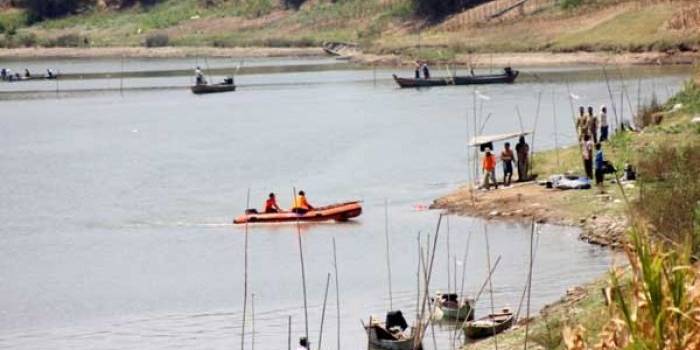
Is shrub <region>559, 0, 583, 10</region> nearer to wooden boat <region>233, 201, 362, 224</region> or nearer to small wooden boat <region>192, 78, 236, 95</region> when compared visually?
small wooden boat <region>192, 78, 236, 95</region>

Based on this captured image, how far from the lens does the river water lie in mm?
25484

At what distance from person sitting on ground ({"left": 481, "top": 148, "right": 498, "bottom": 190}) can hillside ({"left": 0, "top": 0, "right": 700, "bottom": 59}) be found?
3750 centimetres

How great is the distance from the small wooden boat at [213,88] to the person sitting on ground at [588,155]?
1502 inches

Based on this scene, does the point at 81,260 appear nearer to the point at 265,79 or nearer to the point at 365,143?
the point at 365,143

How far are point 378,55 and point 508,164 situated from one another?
169 ft

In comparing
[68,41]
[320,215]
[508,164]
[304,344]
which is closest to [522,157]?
[508,164]

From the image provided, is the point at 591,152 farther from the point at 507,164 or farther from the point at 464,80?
the point at 464,80

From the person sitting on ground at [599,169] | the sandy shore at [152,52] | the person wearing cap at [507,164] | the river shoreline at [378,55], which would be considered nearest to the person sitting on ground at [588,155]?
the person sitting on ground at [599,169]

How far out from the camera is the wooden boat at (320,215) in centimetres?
3328

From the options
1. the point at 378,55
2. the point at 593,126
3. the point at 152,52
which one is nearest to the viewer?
the point at 593,126

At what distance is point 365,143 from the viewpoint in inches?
1901

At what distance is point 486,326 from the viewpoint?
851 inches

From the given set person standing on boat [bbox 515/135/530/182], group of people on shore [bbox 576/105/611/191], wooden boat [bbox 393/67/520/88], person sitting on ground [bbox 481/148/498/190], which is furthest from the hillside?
person sitting on ground [bbox 481/148/498/190]

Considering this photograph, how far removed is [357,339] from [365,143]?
1017 inches
